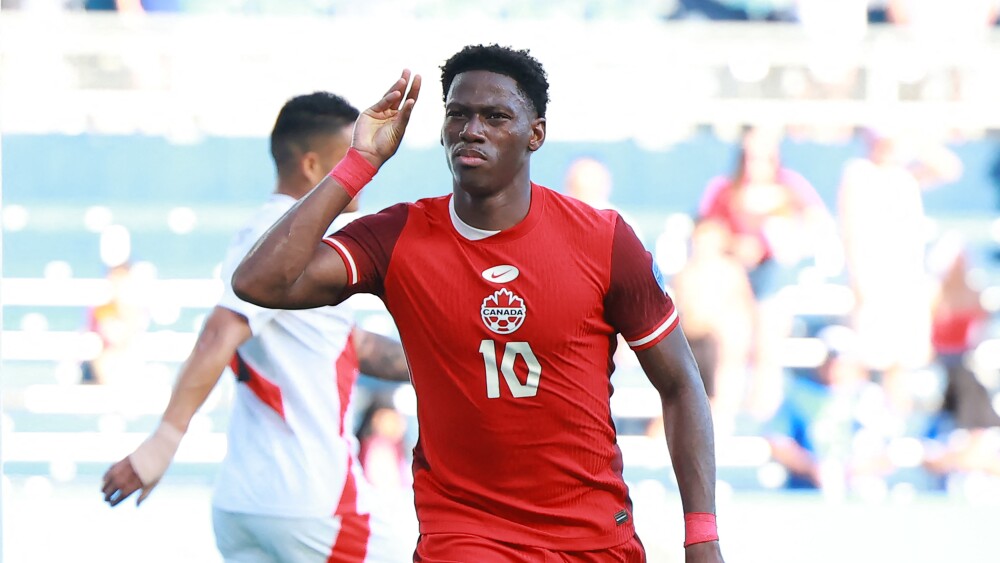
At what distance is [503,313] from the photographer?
2.87 m

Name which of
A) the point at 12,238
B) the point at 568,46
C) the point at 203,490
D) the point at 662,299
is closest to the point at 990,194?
the point at 568,46

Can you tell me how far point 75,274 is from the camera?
32.3ft

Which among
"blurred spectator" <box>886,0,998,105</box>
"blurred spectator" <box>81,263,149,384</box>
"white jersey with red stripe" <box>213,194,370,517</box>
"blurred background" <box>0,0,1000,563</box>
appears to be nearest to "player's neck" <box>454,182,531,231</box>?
"white jersey with red stripe" <box>213,194,370,517</box>

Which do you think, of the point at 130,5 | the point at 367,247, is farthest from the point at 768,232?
the point at 367,247

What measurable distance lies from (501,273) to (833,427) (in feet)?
23.8

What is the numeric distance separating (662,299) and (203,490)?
7.04 meters

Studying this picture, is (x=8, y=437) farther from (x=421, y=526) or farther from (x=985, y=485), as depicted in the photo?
(x=421, y=526)

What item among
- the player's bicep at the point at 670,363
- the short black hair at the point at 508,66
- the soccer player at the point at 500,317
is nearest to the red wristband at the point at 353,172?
the soccer player at the point at 500,317

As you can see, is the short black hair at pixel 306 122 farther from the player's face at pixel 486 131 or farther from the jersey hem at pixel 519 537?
the jersey hem at pixel 519 537

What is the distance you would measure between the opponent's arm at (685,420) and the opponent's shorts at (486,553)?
0.74ft

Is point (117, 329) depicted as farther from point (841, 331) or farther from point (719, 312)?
point (841, 331)

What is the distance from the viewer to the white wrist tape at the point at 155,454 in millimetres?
3545

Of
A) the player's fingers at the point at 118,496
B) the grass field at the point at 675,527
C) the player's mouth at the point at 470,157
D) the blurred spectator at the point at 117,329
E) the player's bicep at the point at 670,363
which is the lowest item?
the grass field at the point at 675,527

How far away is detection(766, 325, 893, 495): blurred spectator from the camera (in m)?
9.68
